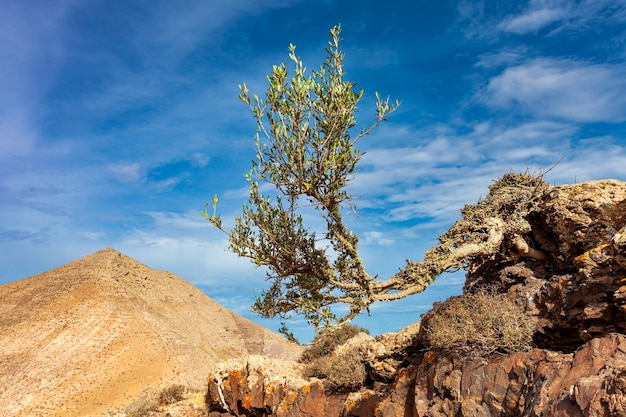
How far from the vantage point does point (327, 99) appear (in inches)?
454

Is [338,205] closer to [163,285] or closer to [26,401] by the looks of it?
[26,401]

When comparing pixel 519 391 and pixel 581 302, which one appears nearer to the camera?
pixel 519 391

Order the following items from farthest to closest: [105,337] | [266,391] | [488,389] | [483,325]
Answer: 1. [105,337]
2. [266,391]
3. [483,325]
4. [488,389]

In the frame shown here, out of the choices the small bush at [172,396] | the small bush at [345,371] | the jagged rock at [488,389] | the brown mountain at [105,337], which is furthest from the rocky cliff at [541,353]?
the brown mountain at [105,337]

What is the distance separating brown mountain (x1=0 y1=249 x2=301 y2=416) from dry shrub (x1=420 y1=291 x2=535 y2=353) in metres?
29.1

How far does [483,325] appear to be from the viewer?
11273mm

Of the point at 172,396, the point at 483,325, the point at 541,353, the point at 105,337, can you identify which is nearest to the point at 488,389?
the point at 541,353

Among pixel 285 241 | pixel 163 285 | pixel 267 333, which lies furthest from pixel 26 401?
pixel 285 241

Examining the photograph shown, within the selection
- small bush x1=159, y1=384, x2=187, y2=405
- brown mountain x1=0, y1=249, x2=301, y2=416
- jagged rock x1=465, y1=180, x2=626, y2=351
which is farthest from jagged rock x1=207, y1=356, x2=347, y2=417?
brown mountain x1=0, y1=249, x2=301, y2=416

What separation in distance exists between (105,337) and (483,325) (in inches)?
1609

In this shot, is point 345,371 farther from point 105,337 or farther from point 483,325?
point 105,337

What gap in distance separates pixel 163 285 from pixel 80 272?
9.98 metres

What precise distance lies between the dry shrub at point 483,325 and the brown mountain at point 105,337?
95.5ft

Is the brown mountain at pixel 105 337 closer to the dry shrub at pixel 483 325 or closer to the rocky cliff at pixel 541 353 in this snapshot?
the rocky cliff at pixel 541 353
